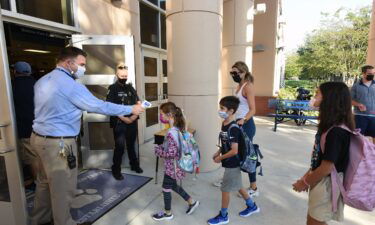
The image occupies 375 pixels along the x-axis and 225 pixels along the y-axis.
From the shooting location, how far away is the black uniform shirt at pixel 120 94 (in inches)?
149

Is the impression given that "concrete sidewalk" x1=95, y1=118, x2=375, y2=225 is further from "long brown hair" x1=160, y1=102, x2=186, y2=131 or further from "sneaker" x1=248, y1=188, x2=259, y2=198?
"long brown hair" x1=160, y1=102, x2=186, y2=131

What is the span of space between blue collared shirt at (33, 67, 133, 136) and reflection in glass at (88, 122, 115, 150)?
2.15m

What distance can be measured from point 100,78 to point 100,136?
1.05 m

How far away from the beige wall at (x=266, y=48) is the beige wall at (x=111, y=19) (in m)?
6.04

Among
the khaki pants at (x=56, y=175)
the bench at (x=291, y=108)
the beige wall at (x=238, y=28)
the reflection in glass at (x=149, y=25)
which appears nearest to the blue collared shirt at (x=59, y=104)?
the khaki pants at (x=56, y=175)

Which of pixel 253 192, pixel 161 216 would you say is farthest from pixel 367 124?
pixel 161 216

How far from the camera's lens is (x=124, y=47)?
412 cm

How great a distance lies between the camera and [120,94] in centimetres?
380

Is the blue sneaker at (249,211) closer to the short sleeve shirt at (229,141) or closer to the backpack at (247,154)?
the backpack at (247,154)

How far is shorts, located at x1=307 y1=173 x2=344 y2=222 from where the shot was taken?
1677 mm

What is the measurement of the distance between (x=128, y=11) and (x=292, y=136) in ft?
17.2

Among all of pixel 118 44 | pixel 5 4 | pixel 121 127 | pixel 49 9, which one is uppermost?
pixel 49 9

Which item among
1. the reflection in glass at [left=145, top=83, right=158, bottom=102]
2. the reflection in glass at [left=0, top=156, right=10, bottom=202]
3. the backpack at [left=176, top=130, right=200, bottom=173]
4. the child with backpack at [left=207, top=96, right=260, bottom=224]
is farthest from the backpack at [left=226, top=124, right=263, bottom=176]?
the reflection in glass at [left=145, top=83, right=158, bottom=102]

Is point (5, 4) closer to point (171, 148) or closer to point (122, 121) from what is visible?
point (122, 121)
